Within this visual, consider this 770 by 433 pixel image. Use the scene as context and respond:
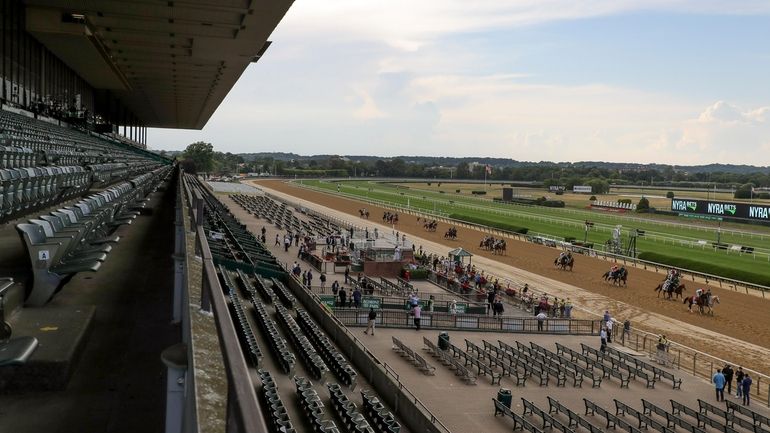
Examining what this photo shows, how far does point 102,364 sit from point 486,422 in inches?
339

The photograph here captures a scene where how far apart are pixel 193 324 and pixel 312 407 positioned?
19.0ft

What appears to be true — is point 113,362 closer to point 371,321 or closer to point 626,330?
point 371,321

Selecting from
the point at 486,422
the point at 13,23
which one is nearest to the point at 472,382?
the point at 486,422

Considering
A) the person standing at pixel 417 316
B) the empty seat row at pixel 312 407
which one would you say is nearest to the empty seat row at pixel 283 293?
the person standing at pixel 417 316

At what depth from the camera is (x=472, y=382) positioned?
14.4m

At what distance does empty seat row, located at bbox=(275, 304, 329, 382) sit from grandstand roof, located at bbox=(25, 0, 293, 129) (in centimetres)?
677

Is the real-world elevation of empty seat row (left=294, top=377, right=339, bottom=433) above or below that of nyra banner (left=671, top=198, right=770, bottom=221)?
below

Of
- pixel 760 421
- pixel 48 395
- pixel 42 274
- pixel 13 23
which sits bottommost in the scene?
pixel 760 421

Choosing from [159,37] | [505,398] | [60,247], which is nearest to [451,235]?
[159,37]

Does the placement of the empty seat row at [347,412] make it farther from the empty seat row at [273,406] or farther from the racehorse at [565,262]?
the racehorse at [565,262]

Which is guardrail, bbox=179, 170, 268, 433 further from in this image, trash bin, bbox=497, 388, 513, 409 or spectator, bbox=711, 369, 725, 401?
spectator, bbox=711, 369, 725, 401

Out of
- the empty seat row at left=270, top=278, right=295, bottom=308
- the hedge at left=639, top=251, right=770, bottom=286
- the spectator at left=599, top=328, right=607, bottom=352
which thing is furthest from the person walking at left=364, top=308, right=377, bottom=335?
the hedge at left=639, top=251, right=770, bottom=286

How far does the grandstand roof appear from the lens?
16.5 metres

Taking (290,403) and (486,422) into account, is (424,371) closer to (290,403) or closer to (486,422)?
(486,422)
